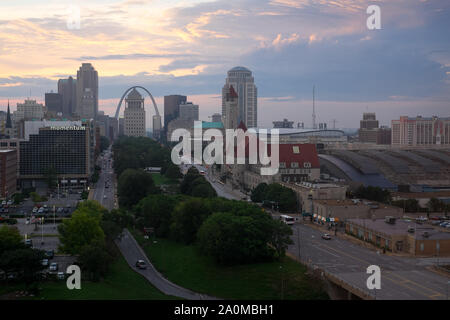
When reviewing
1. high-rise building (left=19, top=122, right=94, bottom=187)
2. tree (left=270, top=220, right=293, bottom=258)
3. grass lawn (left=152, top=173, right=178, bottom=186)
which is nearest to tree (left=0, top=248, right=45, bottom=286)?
tree (left=270, top=220, right=293, bottom=258)

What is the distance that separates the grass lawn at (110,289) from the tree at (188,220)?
345 inches

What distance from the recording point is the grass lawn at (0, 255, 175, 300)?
89.8ft

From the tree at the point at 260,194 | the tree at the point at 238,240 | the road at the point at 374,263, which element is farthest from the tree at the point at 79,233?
the tree at the point at 260,194

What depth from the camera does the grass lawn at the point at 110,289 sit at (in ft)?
89.8

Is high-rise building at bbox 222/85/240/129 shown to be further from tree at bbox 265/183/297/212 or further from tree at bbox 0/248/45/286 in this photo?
tree at bbox 0/248/45/286

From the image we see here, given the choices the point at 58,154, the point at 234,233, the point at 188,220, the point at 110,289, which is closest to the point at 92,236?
the point at 110,289

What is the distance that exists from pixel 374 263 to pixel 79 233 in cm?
1959

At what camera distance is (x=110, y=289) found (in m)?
29.3

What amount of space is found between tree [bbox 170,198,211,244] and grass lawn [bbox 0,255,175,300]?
8769 millimetres

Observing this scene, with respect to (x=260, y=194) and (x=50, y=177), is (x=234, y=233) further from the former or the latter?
(x=50, y=177)

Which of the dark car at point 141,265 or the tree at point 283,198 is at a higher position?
the tree at point 283,198

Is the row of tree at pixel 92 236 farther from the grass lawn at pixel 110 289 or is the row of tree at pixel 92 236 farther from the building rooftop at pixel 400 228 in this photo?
Result: the building rooftop at pixel 400 228

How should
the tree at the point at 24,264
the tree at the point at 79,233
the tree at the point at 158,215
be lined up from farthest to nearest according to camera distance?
the tree at the point at 158,215 < the tree at the point at 79,233 < the tree at the point at 24,264
